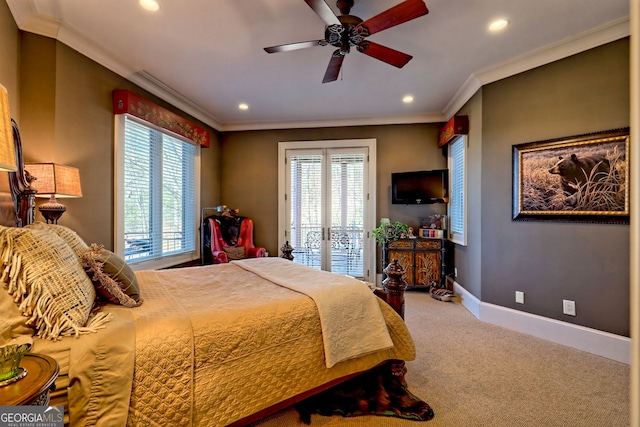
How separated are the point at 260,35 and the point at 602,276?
355 cm

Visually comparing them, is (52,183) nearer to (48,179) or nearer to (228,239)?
(48,179)

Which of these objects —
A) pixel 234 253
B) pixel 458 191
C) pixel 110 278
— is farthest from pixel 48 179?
pixel 458 191

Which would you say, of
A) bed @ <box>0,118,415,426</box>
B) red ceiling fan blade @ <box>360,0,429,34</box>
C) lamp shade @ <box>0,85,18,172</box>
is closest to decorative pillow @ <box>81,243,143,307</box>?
bed @ <box>0,118,415,426</box>

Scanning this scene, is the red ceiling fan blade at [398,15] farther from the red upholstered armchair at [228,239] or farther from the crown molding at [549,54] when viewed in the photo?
the red upholstered armchair at [228,239]

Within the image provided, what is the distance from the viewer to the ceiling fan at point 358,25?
188 cm

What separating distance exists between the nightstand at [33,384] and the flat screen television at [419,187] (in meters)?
4.25

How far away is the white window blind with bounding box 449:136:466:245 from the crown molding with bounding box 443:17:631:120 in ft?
2.41

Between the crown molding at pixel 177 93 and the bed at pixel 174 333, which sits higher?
the crown molding at pixel 177 93

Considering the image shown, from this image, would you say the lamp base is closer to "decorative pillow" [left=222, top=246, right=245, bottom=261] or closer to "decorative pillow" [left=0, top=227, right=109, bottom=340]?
"decorative pillow" [left=0, top=227, right=109, bottom=340]

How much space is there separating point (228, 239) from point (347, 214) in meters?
1.94

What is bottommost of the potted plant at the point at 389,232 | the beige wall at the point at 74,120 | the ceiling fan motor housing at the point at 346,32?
the potted plant at the point at 389,232

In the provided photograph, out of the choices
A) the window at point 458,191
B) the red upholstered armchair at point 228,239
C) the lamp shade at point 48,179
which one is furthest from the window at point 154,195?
the window at point 458,191

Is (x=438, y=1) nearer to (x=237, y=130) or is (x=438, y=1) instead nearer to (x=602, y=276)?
(x=602, y=276)

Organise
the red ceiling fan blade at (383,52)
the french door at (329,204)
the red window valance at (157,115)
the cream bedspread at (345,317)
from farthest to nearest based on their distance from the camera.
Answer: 1. the french door at (329,204)
2. the red window valance at (157,115)
3. the red ceiling fan blade at (383,52)
4. the cream bedspread at (345,317)
